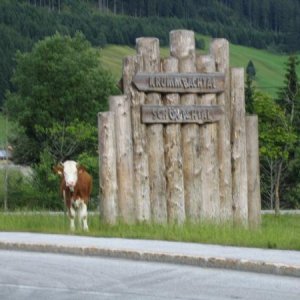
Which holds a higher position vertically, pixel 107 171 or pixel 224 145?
pixel 224 145

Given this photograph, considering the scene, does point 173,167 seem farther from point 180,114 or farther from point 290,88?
point 290,88

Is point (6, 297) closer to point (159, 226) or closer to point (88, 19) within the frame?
point (159, 226)

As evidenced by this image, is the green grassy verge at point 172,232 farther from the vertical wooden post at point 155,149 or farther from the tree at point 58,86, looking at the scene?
the tree at point 58,86

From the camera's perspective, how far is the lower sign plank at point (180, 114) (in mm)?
20500

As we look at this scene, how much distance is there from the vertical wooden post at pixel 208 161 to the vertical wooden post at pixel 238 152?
1.37 feet

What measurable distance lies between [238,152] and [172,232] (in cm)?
492

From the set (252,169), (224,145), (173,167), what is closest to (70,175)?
(173,167)

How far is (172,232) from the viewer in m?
17.2

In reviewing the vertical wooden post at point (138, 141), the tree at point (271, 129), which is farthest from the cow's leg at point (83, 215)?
the tree at point (271, 129)

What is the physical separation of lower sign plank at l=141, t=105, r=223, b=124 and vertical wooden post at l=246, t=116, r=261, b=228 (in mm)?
799

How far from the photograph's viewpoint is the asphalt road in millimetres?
11266

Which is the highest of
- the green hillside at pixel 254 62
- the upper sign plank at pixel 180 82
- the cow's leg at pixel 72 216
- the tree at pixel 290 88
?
the green hillside at pixel 254 62

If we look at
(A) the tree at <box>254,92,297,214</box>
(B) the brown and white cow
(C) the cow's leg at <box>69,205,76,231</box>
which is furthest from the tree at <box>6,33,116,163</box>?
(C) the cow's leg at <box>69,205,76,231</box>

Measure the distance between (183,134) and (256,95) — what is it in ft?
68.9
